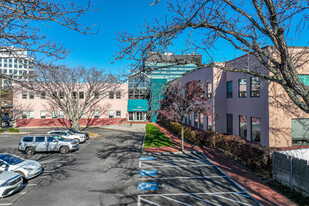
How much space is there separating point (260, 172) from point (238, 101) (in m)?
8.15

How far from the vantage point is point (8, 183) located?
787 centimetres

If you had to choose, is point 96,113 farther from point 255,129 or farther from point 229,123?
point 255,129

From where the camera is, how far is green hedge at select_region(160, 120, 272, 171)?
10.6 meters

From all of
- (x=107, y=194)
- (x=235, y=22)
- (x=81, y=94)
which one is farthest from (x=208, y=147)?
(x=81, y=94)

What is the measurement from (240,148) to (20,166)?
13.3 metres

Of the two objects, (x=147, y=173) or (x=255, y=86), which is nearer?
(x=147, y=173)

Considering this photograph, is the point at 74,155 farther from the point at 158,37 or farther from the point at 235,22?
the point at 235,22

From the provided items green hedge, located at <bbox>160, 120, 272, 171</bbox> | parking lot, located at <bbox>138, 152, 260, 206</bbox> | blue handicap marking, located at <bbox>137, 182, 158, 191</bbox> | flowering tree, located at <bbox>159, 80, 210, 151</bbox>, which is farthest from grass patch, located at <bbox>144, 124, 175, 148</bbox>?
blue handicap marking, located at <bbox>137, 182, 158, 191</bbox>

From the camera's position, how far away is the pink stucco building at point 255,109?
43.1 ft

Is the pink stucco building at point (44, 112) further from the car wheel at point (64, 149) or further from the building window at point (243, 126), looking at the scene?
the building window at point (243, 126)

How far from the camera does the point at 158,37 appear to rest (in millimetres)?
→ 7039

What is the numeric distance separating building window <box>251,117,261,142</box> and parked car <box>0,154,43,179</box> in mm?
15679

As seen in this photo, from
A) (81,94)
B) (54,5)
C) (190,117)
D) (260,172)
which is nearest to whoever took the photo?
(54,5)

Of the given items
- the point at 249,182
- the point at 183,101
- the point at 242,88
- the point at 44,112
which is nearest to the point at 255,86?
the point at 242,88
